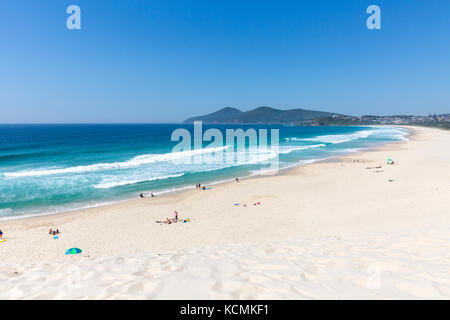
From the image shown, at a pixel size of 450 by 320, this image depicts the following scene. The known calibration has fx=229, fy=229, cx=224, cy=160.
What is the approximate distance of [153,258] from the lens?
20.5ft

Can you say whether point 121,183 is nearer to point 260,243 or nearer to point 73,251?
point 73,251

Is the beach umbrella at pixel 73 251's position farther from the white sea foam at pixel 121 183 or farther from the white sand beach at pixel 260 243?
the white sea foam at pixel 121 183

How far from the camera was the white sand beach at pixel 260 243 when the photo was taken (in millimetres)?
4148

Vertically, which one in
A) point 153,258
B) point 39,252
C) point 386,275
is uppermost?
point 386,275

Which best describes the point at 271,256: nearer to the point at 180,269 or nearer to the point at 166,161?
the point at 180,269

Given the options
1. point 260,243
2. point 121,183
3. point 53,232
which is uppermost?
point 260,243

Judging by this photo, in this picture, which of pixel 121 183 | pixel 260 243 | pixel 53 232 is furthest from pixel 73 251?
pixel 121 183

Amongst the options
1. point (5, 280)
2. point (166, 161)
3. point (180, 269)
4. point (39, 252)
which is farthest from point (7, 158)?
point (180, 269)

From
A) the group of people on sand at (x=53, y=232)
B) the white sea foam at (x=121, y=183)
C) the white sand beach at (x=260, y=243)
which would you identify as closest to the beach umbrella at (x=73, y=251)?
the white sand beach at (x=260, y=243)

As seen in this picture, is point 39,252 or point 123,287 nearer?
point 123,287

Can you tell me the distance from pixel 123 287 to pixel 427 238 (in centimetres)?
873

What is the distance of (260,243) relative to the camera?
336 inches

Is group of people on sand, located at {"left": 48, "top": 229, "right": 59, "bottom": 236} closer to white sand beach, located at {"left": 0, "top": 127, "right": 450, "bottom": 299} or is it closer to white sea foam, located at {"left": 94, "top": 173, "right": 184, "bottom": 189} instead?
white sand beach, located at {"left": 0, "top": 127, "right": 450, "bottom": 299}
